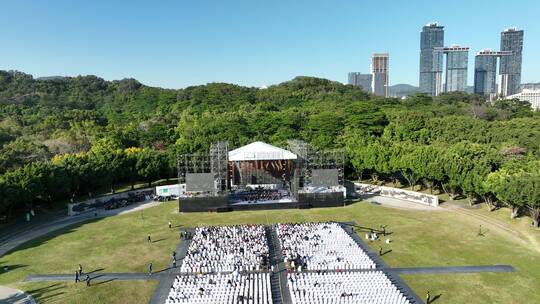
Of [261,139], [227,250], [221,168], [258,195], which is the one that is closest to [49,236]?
[227,250]

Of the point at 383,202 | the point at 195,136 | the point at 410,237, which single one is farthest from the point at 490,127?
the point at 195,136

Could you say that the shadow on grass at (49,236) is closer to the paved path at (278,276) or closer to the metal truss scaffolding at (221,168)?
the paved path at (278,276)

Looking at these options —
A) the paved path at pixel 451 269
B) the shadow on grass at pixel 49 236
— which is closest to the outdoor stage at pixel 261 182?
the shadow on grass at pixel 49 236

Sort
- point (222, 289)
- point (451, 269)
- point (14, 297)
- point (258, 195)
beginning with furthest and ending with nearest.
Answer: point (258, 195) → point (451, 269) → point (14, 297) → point (222, 289)

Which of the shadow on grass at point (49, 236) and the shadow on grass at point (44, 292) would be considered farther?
the shadow on grass at point (49, 236)

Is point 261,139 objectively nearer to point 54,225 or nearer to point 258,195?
point 258,195

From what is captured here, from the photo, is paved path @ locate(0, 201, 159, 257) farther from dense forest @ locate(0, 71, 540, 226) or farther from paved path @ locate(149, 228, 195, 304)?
paved path @ locate(149, 228, 195, 304)
